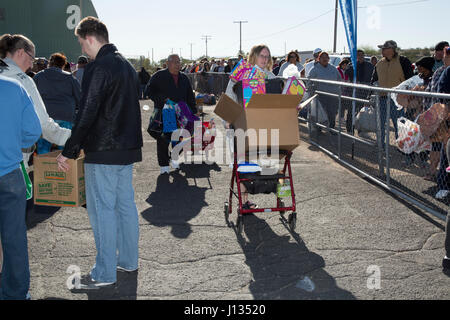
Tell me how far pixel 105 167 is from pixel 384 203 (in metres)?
4.17

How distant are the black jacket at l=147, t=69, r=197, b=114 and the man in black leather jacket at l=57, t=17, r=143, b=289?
170 inches

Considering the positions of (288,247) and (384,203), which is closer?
(288,247)

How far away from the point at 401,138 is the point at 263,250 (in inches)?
126

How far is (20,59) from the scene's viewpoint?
4.57m

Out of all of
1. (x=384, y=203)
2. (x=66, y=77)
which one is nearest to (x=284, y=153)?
(x=384, y=203)

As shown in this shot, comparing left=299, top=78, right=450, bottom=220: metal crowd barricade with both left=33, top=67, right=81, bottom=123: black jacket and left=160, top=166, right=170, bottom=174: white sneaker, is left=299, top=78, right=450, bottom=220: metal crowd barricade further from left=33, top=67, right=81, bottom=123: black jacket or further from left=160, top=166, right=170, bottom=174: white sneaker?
left=33, top=67, right=81, bottom=123: black jacket


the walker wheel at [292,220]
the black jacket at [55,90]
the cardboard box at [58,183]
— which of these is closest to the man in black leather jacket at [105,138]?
the cardboard box at [58,183]

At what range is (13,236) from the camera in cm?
352

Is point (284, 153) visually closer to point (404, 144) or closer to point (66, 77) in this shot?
point (404, 144)

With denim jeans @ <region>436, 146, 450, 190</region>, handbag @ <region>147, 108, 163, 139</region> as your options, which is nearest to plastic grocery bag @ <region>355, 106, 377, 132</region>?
denim jeans @ <region>436, 146, 450, 190</region>

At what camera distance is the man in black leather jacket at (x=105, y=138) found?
385 cm

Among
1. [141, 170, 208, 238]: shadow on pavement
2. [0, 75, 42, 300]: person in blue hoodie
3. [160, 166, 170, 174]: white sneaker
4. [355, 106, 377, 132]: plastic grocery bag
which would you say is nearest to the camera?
[0, 75, 42, 300]: person in blue hoodie

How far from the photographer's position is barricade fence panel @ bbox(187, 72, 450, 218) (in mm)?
6450

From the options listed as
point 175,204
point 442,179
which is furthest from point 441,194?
point 175,204
